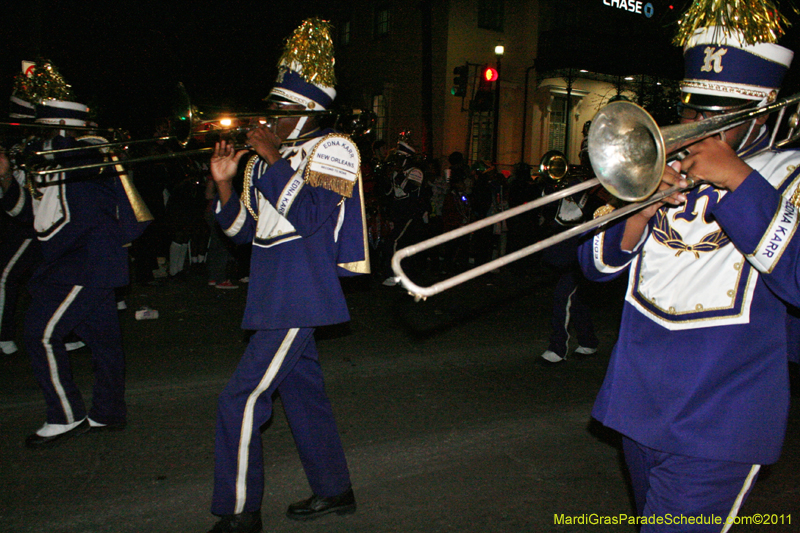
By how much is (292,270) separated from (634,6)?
87.9 feet

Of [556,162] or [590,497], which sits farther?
[556,162]

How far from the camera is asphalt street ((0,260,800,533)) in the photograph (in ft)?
10.1

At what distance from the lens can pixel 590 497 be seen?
3.33 metres

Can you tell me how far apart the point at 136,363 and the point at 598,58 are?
20.8m

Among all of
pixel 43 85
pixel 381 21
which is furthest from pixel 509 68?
pixel 43 85

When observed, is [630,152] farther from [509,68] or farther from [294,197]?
[509,68]

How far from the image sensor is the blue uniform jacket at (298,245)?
261cm

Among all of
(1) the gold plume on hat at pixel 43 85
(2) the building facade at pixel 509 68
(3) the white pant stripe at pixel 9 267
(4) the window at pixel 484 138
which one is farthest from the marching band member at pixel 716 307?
(4) the window at pixel 484 138

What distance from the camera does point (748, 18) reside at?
5.60 feet

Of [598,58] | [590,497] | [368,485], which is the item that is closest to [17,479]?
[368,485]

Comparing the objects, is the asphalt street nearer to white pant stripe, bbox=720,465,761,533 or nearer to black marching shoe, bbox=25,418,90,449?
black marching shoe, bbox=25,418,90,449

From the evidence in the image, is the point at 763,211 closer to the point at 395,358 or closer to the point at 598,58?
the point at 395,358

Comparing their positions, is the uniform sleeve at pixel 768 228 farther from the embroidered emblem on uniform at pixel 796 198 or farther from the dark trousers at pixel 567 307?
the dark trousers at pixel 567 307

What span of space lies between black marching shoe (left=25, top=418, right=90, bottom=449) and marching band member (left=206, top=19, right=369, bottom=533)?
166cm
